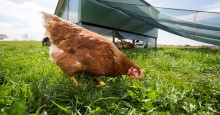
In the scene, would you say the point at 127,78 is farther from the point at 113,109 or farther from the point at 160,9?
the point at 160,9

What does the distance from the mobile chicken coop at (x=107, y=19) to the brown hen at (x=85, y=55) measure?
3983 mm

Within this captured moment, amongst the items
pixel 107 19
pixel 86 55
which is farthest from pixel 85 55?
pixel 107 19

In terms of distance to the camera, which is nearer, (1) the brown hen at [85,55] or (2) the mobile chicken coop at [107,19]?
(1) the brown hen at [85,55]

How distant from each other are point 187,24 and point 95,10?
3.54 meters

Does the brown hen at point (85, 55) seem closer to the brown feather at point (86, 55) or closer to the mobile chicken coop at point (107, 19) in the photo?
the brown feather at point (86, 55)

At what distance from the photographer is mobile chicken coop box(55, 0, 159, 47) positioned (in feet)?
24.2

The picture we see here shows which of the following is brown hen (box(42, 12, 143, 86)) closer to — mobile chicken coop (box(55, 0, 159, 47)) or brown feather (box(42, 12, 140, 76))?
brown feather (box(42, 12, 140, 76))

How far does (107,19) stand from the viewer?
28.3ft

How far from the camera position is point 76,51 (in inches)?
83.5

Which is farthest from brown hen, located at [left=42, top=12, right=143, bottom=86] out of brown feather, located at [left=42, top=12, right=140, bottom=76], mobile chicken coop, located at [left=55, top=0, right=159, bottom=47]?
mobile chicken coop, located at [left=55, top=0, right=159, bottom=47]

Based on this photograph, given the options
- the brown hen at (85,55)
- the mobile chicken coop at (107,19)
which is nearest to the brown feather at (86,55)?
the brown hen at (85,55)

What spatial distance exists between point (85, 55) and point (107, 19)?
6.76 m

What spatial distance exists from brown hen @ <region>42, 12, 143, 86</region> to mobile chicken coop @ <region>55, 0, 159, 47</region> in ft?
13.1

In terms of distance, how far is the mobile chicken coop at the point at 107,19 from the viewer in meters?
7.37
